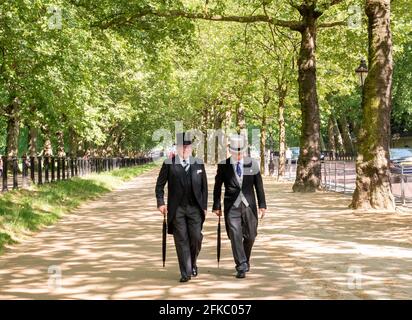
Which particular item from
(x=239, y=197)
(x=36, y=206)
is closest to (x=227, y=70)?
(x=36, y=206)

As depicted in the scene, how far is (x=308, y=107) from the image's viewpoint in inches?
968

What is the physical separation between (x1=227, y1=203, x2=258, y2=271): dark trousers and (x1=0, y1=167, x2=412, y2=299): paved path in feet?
0.95

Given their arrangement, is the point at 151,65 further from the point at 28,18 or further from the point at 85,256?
the point at 85,256

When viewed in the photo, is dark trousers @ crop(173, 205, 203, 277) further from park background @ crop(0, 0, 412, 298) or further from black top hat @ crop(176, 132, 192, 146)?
park background @ crop(0, 0, 412, 298)

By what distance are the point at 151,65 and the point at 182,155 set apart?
16895mm

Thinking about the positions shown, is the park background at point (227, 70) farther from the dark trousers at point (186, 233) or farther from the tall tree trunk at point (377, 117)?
the dark trousers at point (186, 233)

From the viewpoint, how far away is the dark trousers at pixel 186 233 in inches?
331

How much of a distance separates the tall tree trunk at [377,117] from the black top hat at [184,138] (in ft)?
31.9

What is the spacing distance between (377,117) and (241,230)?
968cm

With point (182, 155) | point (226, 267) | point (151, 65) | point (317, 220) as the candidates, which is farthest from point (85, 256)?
point (151, 65)

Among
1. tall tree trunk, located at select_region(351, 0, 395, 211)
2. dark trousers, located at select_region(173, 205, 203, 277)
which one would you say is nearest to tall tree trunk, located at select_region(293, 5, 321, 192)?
tall tree trunk, located at select_region(351, 0, 395, 211)

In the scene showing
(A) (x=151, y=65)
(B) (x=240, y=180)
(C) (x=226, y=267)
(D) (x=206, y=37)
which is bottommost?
(C) (x=226, y=267)

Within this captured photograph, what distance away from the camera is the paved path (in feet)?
25.6
